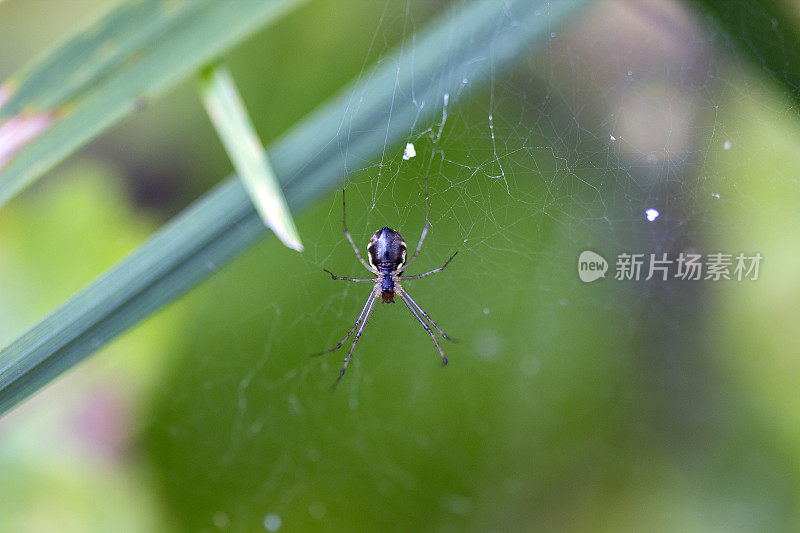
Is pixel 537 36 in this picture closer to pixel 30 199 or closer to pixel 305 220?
pixel 305 220

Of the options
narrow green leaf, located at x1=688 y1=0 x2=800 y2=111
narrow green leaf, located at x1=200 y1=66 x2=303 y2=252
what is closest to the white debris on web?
narrow green leaf, located at x1=200 y1=66 x2=303 y2=252

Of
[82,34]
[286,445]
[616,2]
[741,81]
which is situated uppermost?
[616,2]

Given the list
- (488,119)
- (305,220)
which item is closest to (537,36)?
(488,119)

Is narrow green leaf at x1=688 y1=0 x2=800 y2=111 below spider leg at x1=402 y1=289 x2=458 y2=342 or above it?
above

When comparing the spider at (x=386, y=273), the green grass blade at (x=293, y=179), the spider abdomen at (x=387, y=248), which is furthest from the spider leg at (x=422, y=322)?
the green grass blade at (x=293, y=179)

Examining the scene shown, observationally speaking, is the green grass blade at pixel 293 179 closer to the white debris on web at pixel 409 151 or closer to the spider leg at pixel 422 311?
the white debris on web at pixel 409 151

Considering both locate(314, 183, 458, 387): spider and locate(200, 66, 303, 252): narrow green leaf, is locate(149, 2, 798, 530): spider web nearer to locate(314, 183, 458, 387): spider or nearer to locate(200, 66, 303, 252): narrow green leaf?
locate(314, 183, 458, 387): spider

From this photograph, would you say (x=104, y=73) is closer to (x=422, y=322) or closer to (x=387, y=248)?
(x=387, y=248)
